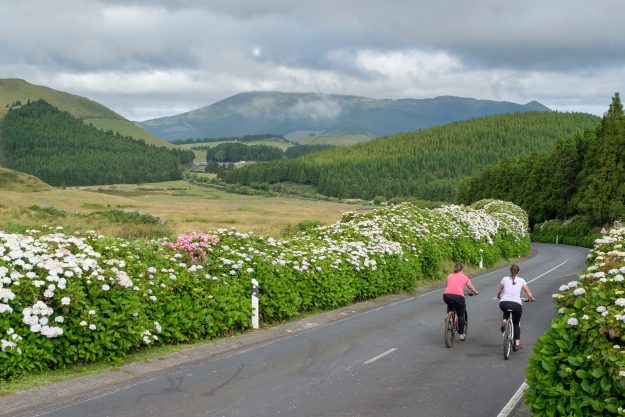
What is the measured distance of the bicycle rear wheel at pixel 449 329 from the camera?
1380 cm

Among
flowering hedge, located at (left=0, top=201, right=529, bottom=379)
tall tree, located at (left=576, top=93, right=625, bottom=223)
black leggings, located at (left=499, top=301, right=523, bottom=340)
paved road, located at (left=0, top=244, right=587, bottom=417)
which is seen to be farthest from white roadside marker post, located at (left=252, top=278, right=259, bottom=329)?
tall tree, located at (left=576, top=93, right=625, bottom=223)

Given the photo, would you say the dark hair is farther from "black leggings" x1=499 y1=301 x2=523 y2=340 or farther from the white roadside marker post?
the white roadside marker post

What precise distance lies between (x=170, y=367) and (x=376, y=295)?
1073 cm

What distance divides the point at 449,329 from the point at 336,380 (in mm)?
4135

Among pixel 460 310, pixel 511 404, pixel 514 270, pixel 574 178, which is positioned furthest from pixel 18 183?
pixel 511 404

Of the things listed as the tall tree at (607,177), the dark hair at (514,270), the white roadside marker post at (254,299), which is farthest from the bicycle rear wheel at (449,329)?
the tall tree at (607,177)

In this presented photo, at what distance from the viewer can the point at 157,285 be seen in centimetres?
1234

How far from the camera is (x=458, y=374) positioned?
11469 mm

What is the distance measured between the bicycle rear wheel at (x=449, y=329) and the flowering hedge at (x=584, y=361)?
234 inches

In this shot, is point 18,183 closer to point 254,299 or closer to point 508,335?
point 254,299

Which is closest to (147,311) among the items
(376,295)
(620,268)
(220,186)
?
(620,268)

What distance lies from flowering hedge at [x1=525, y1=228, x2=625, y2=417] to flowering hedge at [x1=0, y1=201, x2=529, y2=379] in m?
6.96

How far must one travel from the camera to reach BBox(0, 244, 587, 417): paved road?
907 centimetres

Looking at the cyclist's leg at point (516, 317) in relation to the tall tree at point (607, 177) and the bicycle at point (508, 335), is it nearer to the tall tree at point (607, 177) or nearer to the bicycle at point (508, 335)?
the bicycle at point (508, 335)
